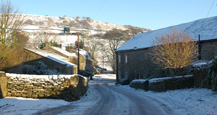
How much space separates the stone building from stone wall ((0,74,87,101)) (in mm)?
13944

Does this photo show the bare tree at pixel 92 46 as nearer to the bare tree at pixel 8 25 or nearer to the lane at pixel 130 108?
the bare tree at pixel 8 25

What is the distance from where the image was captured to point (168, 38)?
69.1ft

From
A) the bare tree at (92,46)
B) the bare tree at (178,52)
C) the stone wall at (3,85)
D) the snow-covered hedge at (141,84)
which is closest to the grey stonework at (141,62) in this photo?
the snow-covered hedge at (141,84)

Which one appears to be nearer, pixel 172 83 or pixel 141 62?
pixel 172 83

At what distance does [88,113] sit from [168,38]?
14.5 m

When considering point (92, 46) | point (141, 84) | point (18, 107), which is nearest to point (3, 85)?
point (18, 107)

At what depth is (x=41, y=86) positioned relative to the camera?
1266 centimetres

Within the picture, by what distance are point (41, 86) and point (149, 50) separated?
2043 cm

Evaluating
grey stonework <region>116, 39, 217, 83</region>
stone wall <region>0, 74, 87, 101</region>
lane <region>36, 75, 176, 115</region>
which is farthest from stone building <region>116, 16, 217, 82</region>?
stone wall <region>0, 74, 87, 101</region>

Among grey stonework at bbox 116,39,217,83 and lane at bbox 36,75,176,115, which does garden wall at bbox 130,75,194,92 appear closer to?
lane at bbox 36,75,176,115

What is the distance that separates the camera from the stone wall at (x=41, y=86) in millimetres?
12203

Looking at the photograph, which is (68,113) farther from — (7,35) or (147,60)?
(147,60)

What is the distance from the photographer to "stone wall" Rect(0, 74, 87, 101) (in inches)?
480

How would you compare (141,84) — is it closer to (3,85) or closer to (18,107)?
(3,85)
